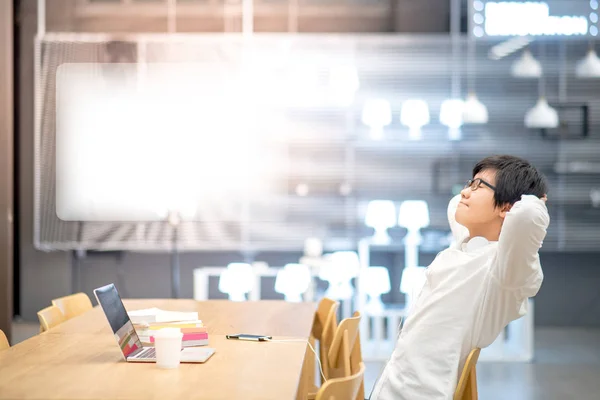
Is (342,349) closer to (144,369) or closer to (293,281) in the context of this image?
(144,369)

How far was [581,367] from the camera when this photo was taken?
5734mm

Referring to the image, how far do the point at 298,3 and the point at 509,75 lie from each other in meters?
1.86

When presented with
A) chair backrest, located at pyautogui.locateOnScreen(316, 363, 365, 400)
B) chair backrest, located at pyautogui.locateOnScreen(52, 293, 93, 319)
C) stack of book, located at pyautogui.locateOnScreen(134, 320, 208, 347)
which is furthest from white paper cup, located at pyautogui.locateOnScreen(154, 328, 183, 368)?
chair backrest, located at pyautogui.locateOnScreen(52, 293, 93, 319)

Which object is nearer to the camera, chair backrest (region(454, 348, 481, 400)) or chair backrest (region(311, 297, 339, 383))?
chair backrest (region(454, 348, 481, 400))

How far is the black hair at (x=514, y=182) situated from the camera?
2.46m

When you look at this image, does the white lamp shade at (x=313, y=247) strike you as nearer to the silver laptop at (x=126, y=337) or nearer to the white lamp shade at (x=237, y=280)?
the white lamp shade at (x=237, y=280)

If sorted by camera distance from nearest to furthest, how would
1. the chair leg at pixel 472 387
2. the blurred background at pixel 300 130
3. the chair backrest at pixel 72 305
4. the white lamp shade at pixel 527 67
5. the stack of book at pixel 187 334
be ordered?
the chair leg at pixel 472 387, the stack of book at pixel 187 334, the chair backrest at pixel 72 305, the white lamp shade at pixel 527 67, the blurred background at pixel 300 130

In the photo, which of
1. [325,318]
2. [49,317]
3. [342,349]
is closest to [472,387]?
[342,349]

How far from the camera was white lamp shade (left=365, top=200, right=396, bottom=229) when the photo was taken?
659cm

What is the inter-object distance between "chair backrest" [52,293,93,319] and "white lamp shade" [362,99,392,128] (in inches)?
134

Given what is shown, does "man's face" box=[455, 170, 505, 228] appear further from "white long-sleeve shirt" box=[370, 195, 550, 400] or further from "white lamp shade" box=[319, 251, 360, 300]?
"white lamp shade" box=[319, 251, 360, 300]

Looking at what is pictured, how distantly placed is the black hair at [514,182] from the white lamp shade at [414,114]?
4333 mm

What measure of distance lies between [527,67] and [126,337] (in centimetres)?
495

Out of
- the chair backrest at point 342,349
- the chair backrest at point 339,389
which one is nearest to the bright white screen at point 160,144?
the chair backrest at point 342,349
